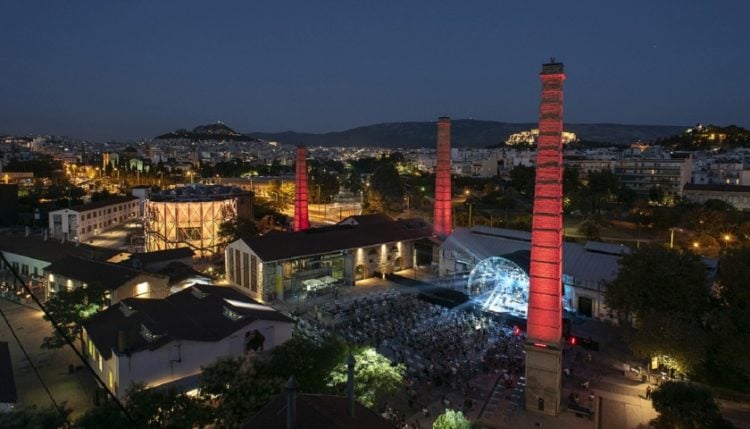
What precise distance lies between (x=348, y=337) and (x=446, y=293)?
8.04m

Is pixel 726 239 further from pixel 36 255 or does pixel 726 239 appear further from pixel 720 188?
pixel 36 255

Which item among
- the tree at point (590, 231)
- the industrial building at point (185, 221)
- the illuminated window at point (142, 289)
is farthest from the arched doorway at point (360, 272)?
the tree at point (590, 231)

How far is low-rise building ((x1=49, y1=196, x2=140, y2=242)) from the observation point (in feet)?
149

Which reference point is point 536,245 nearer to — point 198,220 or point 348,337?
point 348,337

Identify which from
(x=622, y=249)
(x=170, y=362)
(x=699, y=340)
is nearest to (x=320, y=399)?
(x=170, y=362)

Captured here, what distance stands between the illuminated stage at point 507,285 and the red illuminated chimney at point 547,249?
24.1 ft

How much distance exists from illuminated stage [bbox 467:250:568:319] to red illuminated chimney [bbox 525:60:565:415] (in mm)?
7336

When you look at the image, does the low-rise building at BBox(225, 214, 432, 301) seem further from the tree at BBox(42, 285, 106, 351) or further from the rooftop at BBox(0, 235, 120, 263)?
the rooftop at BBox(0, 235, 120, 263)

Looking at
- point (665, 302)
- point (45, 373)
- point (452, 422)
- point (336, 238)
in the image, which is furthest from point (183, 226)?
point (665, 302)

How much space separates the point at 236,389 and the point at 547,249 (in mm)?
10701

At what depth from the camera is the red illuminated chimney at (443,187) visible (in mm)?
39281

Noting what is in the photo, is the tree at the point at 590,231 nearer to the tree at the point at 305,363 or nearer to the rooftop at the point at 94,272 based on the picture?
the tree at the point at 305,363

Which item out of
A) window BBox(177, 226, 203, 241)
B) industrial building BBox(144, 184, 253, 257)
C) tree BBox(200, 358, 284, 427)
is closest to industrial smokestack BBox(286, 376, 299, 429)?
tree BBox(200, 358, 284, 427)

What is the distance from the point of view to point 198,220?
142 ft
